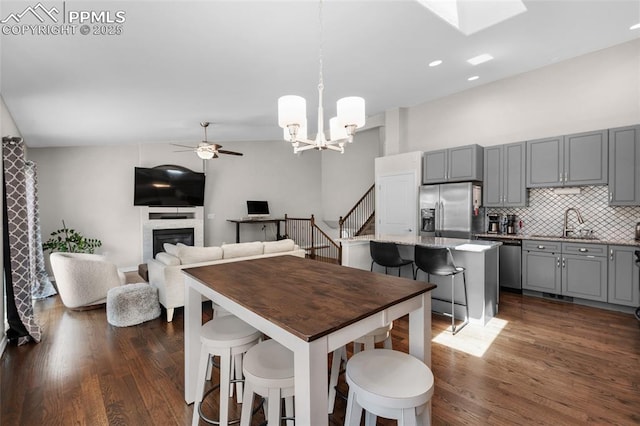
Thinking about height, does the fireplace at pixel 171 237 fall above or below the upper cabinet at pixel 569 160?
below

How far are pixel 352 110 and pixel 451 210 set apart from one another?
340cm

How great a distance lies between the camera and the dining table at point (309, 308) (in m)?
1.06

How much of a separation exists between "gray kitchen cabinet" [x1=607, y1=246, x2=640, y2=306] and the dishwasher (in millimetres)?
989

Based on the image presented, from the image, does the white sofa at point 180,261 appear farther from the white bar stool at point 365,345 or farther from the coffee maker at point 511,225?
the coffee maker at point 511,225

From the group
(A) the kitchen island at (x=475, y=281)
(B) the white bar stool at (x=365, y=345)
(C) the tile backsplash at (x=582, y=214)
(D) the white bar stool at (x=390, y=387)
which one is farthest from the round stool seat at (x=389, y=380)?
(C) the tile backsplash at (x=582, y=214)

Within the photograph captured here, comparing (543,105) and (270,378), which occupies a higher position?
(543,105)

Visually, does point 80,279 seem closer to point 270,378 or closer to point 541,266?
point 270,378

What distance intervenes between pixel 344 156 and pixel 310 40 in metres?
5.82

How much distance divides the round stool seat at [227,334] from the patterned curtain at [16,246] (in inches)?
95.7

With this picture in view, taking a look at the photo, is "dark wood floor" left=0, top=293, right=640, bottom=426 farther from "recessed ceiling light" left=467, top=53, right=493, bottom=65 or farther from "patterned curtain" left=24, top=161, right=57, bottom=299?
"recessed ceiling light" left=467, top=53, right=493, bottom=65

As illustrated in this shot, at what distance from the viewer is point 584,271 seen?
3.89 metres

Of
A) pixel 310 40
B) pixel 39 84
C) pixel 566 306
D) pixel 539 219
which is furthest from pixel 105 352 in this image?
pixel 539 219

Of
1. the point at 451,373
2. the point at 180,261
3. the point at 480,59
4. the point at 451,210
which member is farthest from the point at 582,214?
the point at 180,261

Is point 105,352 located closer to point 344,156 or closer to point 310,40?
point 310,40
